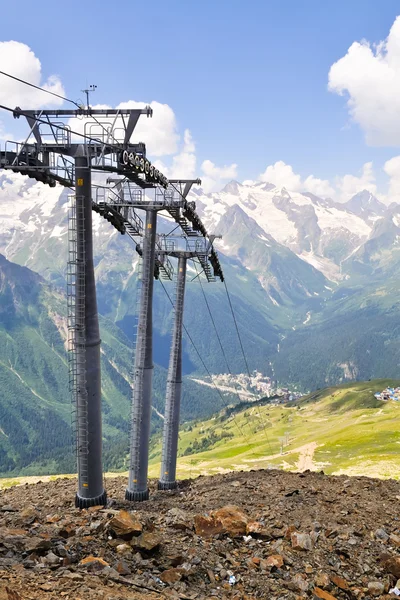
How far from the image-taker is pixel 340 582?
59.0 ft

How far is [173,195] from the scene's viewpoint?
35.5m

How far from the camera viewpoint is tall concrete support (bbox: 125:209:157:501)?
35.5 m

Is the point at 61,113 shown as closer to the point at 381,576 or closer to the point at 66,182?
the point at 66,182

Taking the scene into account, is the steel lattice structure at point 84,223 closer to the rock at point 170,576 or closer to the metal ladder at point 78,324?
the metal ladder at point 78,324

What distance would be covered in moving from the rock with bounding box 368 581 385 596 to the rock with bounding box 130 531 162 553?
8367mm

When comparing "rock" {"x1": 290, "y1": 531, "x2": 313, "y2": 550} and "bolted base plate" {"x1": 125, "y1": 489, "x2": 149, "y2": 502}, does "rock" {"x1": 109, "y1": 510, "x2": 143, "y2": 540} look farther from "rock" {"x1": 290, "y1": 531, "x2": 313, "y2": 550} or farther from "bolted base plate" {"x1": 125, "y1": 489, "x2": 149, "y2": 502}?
"bolted base plate" {"x1": 125, "y1": 489, "x2": 149, "y2": 502}

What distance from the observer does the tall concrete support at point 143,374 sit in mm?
35500

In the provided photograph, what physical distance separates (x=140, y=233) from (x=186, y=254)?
7.20 m

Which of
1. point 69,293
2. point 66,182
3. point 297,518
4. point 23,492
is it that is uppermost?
point 66,182

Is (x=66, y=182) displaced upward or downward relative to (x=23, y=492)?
upward

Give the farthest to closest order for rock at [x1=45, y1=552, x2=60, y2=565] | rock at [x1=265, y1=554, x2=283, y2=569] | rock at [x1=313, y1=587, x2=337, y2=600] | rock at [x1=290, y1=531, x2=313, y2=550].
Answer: rock at [x1=290, y1=531, x2=313, y2=550] → rock at [x1=265, y1=554, x2=283, y2=569] → rock at [x1=313, y1=587, x2=337, y2=600] → rock at [x1=45, y1=552, x2=60, y2=565]

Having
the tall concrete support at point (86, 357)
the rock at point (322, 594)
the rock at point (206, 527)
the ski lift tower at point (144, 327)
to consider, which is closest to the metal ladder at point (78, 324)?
the tall concrete support at point (86, 357)

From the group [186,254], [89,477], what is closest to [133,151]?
[186,254]

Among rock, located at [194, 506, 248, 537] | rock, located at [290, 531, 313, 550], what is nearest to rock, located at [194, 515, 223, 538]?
rock, located at [194, 506, 248, 537]
